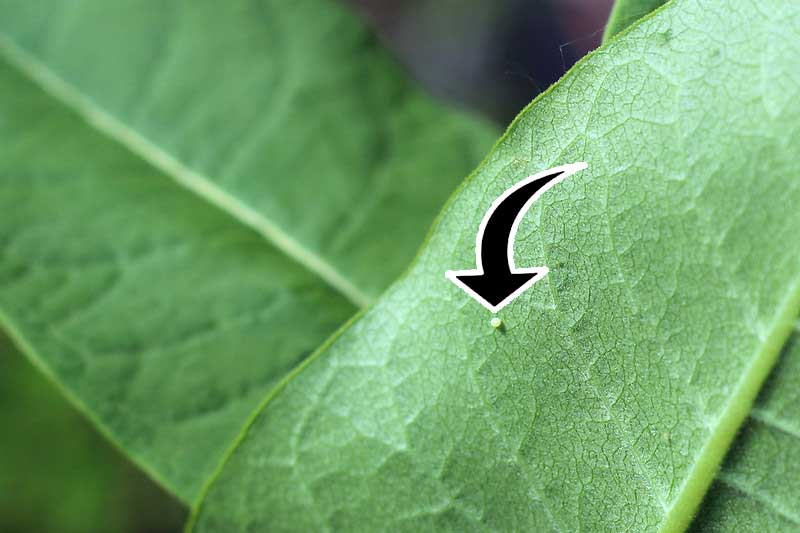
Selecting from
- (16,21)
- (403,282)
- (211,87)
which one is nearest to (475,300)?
(403,282)

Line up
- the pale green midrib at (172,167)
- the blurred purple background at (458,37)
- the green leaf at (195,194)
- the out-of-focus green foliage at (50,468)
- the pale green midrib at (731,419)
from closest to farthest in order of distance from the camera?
the pale green midrib at (731,419) → the green leaf at (195,194) → the pale green midrib at (172,167) → the out-of-focus green foliage at (50,468) → the blurred purple background at (458,37)

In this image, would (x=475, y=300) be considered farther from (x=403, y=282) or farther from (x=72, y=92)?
(x=72, y=92)

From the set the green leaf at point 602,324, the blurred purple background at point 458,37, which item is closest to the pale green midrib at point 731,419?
the green leaf at point 602,324

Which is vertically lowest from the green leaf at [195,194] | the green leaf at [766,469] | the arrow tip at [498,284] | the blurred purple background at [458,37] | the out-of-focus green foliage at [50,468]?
the out-of-focus green foliage at [50,468]

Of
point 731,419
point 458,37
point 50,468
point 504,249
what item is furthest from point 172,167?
point 458,37

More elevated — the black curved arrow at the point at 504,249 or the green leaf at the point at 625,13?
the green leaf at the point at 625,13

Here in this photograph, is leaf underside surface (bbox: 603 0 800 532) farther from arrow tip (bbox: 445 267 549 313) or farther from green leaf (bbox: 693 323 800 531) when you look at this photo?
arrow tip (bbox: 445 267 549 313)

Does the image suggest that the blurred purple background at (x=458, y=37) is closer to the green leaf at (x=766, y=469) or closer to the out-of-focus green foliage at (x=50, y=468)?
the out-of-focus green foliage at (x=50, y=468)
